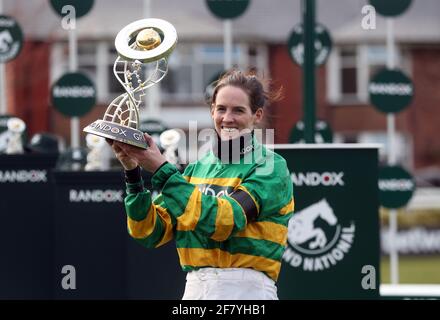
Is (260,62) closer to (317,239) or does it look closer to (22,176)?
(22,176)

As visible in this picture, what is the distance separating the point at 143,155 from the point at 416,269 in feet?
38.7

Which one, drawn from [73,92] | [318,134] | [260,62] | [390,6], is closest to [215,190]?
[318,134]

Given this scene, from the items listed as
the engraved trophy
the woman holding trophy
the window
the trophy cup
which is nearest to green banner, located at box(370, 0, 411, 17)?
the engraved trophy

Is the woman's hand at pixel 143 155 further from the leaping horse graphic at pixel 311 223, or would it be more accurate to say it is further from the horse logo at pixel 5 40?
the horse logo at pixel 5 40

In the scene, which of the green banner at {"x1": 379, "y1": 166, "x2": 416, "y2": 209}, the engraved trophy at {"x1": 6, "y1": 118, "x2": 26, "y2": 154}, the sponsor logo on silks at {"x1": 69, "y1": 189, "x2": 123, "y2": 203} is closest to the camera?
the sponsor logo on silks at {"x1": 69, "y1": 189, "x2": 123, "y2": 203}

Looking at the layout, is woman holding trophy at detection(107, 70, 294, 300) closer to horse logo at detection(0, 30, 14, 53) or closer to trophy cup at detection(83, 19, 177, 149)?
trophy cup at detection(83, 19, 177, 149)

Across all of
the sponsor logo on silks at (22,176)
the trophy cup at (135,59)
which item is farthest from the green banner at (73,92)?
the trophy cup at (135,59)

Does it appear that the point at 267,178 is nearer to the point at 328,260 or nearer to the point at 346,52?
the point at 328,260

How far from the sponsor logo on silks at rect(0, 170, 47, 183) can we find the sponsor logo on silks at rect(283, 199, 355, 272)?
78.6 inches

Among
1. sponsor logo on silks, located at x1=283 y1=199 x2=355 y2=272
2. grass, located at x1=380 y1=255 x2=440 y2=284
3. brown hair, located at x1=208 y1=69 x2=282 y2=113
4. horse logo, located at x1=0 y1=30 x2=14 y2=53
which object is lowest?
grass, located at x1=380 y1=255 x2=440 y2=284

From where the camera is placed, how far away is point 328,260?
18.9ft

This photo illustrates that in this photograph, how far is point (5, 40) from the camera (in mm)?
9820

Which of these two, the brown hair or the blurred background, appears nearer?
the brown hair

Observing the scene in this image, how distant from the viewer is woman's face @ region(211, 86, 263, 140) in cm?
352
